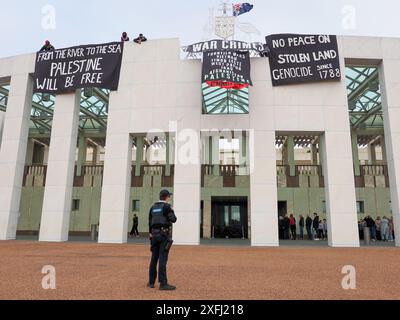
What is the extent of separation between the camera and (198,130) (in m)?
17.4

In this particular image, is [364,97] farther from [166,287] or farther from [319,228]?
[166,287]

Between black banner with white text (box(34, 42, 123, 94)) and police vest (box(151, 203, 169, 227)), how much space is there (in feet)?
46.1

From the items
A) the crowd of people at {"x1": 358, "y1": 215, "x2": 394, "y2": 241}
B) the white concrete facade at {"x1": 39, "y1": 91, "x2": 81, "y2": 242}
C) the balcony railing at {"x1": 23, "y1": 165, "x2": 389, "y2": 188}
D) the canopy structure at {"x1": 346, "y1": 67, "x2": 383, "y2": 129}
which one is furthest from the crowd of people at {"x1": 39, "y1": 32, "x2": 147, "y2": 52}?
the crowd of people at {"x1": 358, "y1": 215, "x2": 394, "y2": 241}

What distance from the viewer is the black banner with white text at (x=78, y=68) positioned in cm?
1856

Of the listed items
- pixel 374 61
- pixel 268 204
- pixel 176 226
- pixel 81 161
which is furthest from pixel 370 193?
pixel 81 161

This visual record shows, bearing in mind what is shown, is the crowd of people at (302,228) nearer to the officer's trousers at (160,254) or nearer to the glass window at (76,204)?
the glass window at (76,204)

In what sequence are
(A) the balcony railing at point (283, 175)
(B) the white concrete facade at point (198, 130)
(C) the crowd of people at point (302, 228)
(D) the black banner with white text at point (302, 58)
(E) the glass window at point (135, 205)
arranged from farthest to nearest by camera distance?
(E) the glass window at point (135, 205) → (A) the balcony railing at point (283, 175) → (C) the crowd of people at point (302, 228) → (D) the black banner with white text at point (302, 58) → (B) the white concrete facade at point (198, 130)

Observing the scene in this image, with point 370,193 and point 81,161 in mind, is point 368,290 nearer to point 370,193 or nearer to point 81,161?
point 370,193

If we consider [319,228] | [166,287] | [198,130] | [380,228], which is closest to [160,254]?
[166,287]

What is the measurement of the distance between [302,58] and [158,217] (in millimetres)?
15341

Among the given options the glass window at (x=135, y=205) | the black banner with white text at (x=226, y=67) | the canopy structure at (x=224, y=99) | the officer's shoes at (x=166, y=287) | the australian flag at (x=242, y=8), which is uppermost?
the australian flag at (x=242, y=8)

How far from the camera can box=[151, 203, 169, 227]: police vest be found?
5895mm

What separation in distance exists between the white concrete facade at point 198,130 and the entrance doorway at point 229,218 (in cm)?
1022

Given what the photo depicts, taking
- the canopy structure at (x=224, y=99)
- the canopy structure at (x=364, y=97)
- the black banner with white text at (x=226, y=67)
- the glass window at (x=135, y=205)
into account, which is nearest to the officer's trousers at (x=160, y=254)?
the black banner with white text at (x=226, y=67)
